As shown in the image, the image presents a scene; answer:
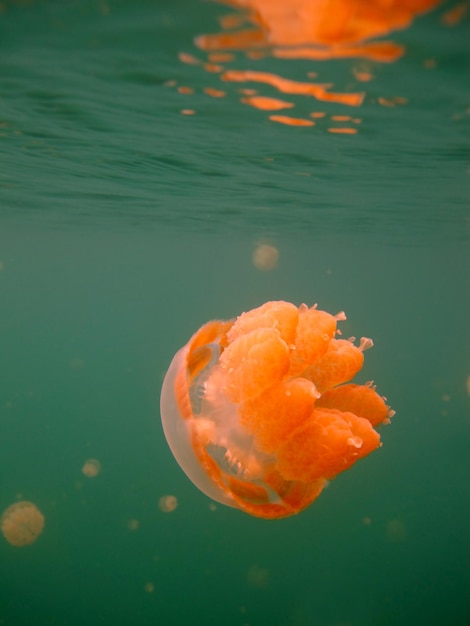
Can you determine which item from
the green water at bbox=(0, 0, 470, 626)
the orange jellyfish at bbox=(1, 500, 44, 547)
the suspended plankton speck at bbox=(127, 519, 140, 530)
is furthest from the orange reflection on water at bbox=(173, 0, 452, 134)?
the suspended plankton speck at bbox=(127, 519, 140, 530)

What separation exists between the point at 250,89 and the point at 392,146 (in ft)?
8.98

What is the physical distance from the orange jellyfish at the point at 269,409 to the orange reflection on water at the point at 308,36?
205 cm

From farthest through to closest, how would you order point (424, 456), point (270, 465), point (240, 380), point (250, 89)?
point (424, 456) < point (250, 89) < point (270, 465) < point (240, 380)

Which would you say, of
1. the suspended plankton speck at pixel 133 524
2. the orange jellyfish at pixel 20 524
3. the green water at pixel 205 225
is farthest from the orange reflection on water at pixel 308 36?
the suspended plankton speck at pixel 133 524

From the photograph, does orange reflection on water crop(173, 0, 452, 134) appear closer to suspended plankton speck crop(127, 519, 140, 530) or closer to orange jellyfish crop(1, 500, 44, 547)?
orange jellyfish crop(1, 500, 44, 547)

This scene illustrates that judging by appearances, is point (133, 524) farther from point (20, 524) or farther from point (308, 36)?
point (308, 36)

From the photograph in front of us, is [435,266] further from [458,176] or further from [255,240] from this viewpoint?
[458,176]

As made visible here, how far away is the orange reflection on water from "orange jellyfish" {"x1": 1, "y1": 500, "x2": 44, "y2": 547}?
27.9 ft

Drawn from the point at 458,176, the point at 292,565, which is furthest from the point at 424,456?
the point at 458,176

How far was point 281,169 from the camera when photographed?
26.5 feet

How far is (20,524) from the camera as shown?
888 centimetres

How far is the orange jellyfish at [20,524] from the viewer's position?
8844 millimetres

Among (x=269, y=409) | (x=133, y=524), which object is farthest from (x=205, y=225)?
(x=269, y=409)

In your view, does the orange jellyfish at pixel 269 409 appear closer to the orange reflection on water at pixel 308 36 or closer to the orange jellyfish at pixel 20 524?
the orange reflection on water at pixel 308 36
